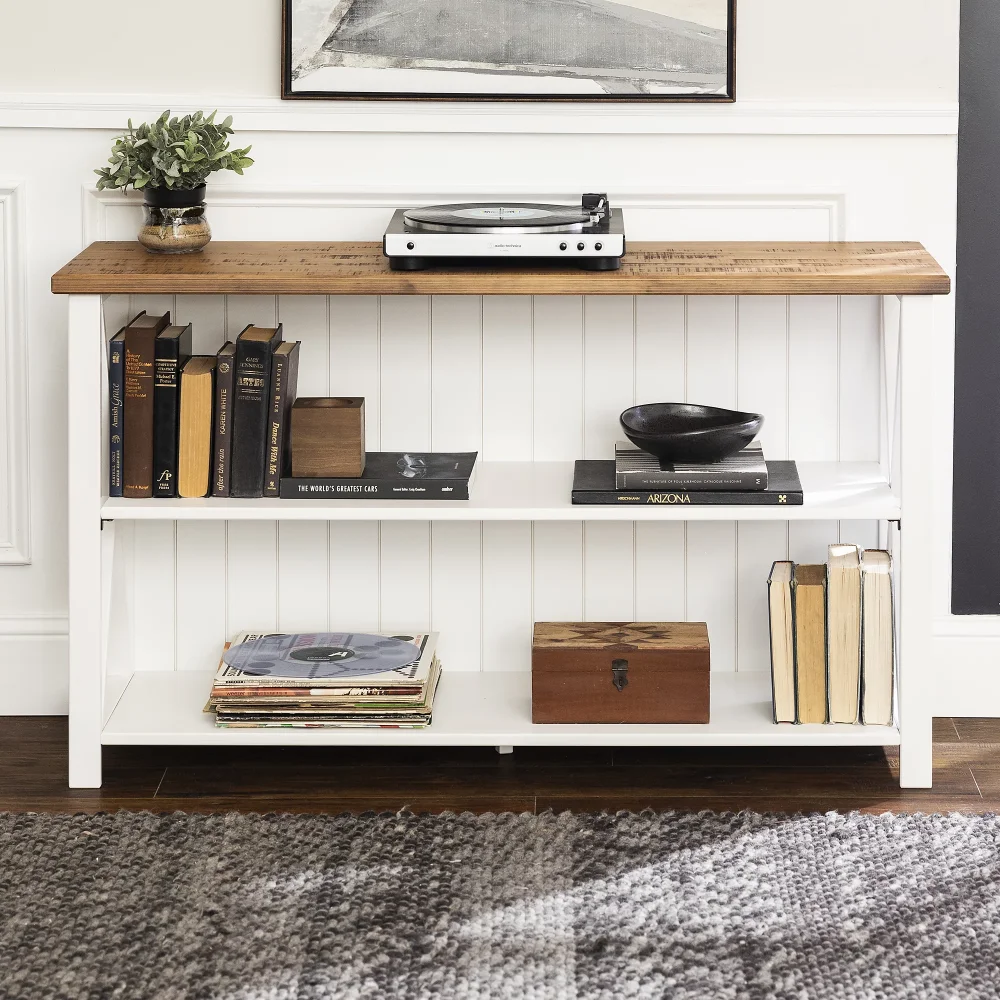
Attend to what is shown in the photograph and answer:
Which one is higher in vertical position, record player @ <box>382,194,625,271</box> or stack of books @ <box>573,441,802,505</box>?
record player @ <box>382,194,625,271</box>

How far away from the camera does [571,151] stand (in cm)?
236

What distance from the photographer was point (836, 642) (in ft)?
7.29

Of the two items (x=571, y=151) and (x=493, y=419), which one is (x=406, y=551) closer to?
(x=493, y=419)

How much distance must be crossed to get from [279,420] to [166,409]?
18cm

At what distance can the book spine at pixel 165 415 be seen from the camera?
220 centimetres

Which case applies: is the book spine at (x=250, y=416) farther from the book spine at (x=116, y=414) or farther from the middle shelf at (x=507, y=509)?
the book spine at (x=116, y=414)

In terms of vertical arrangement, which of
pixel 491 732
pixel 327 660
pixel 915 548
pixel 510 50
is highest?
pixel 510 50

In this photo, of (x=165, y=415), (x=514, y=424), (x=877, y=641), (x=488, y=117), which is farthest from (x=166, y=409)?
(x=877, y=641)

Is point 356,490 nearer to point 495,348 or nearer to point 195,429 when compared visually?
point 195,429

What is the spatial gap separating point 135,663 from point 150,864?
616mm

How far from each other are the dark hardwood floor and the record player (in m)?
0.83

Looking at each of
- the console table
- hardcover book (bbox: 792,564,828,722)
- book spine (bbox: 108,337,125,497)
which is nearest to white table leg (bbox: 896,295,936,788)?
the console table

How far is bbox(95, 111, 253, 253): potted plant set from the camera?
2195 mm

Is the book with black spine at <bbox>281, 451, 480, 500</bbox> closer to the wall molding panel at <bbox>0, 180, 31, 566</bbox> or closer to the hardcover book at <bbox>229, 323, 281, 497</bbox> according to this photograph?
the hardcover book at <bbox>229, 323, 281, 497</bbox>
